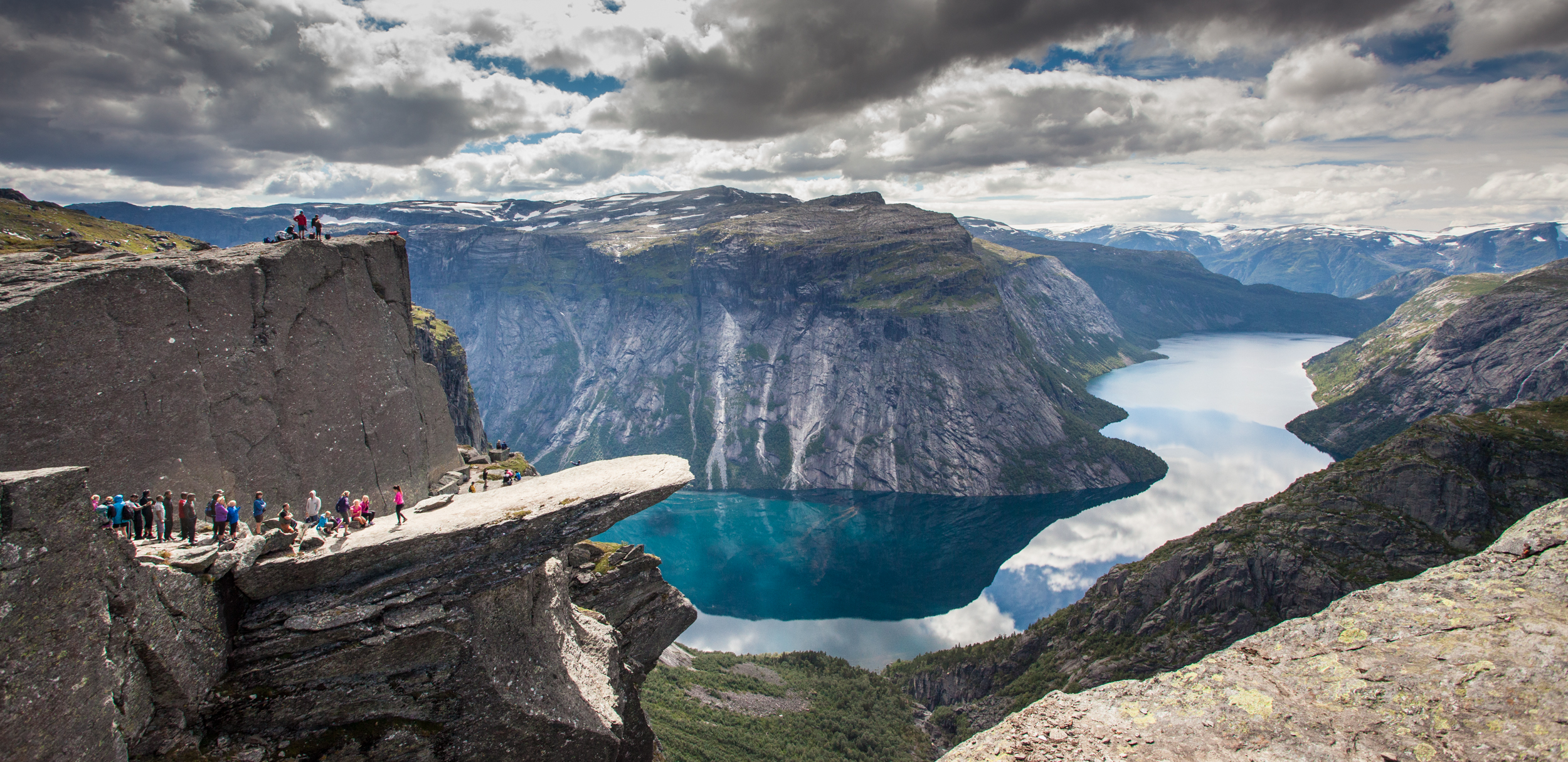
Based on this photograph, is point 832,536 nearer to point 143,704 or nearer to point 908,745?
point 908,745

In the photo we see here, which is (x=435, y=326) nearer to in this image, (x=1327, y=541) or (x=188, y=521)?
(x=188, y=521)

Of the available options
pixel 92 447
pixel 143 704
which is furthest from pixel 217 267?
pixel 143 704

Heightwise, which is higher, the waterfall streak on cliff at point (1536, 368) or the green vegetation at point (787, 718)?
the waterfall streak on cliff at point (1536, 368)

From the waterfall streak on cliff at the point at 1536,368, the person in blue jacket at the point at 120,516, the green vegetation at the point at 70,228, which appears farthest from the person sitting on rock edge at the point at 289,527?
the waterfall streak on cliff at the point at 1536,368

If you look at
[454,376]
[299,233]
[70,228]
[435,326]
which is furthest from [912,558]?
[70,228]

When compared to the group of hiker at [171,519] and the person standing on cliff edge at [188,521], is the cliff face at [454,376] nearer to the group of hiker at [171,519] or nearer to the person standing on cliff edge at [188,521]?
the group of hiker at [171,519]

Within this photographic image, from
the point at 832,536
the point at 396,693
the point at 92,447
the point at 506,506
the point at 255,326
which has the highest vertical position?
the point at 255,326
